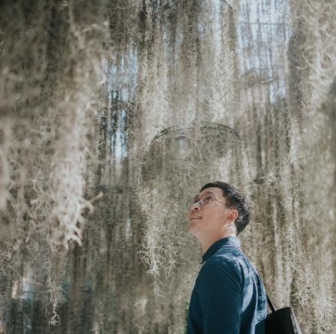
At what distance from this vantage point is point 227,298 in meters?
0.90

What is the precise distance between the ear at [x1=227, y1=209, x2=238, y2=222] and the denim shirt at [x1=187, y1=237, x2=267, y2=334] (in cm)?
14

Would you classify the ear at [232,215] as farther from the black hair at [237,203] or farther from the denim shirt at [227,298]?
the denim shirt at [227,298]

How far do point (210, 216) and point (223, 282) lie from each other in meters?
0.28

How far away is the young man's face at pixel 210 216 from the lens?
1156 millimetres

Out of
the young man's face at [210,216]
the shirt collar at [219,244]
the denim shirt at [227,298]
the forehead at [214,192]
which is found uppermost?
the forehead at [214,192]

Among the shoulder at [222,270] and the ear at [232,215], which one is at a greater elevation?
the ear at [232,215]

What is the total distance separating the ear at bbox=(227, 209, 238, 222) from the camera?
1.19 metres

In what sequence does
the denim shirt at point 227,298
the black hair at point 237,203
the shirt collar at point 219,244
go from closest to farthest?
the denim shirt at point 227,298 < the shirt collar at point 219,244 < the black hair at point 237,203

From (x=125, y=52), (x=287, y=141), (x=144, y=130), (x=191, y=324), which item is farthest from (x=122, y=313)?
(x=191, y=324)

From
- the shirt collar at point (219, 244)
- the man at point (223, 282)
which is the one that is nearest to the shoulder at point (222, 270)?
the man at point (223, 282)

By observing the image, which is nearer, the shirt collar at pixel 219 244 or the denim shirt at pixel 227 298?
the denim shirt at pixel 227 298

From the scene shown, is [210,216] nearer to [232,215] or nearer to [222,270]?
[232,215]

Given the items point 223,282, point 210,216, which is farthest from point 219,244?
point 223,282

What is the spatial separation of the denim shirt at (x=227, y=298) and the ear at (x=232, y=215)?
14 centimetres
